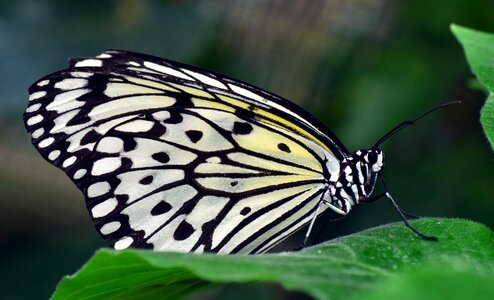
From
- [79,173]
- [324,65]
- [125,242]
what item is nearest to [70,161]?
[79,173]

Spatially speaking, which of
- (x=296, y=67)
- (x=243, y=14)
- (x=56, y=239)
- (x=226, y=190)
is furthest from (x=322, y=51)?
(x=56, y=239)

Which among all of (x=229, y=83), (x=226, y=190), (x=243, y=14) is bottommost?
(x=226, y=190)

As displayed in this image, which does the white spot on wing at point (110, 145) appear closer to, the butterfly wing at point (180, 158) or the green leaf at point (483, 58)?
the butterfly wing at point (180, 158)

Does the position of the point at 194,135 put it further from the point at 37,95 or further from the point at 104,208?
the point at 37,95

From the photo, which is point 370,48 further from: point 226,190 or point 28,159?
point 28,159

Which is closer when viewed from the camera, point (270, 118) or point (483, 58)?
point (483, 58)

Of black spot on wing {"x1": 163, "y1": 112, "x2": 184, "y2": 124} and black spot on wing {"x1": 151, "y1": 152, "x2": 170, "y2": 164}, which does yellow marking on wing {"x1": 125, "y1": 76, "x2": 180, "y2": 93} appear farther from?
black spot on wing {"x1": 151, "y1": 152, "x2": 170, "y2": 164}
